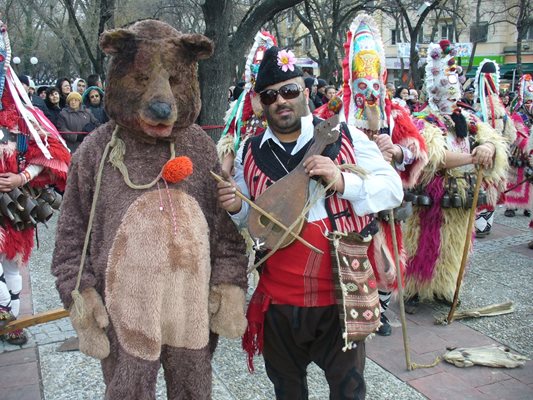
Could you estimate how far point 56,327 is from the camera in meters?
4.50

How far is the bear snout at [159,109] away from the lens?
2.22 meters

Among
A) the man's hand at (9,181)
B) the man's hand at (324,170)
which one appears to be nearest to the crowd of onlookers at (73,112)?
the man's hand at (9,181)

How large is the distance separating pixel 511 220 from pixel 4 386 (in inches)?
280

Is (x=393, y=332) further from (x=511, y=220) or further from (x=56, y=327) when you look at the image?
(x=511, y=220)

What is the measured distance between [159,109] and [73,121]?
262 inches

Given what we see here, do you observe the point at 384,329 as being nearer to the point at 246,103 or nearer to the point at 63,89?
the point at 246,103

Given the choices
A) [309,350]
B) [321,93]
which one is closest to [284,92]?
[309,350]

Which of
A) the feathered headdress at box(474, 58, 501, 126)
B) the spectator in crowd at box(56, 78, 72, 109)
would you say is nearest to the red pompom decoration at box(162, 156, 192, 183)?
the feathered headdress at box(474, 58, 501, 126)

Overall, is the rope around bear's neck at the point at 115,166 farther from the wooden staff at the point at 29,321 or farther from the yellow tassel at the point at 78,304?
the wooden staff at the point at 29,321

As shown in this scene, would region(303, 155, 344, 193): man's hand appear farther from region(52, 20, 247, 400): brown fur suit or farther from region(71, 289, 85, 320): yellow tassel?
region(71, 289, 85, 320): yellow tassel

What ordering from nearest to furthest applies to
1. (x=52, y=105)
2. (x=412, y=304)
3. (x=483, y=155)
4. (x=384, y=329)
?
(x=483, y=155) → (x=384, y=329) → (x=412, y=304) → (x=52, y=105)

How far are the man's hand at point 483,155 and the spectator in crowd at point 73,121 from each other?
5.94 m

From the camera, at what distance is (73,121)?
8.38 meters

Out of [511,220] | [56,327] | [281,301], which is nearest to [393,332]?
[281,301]
